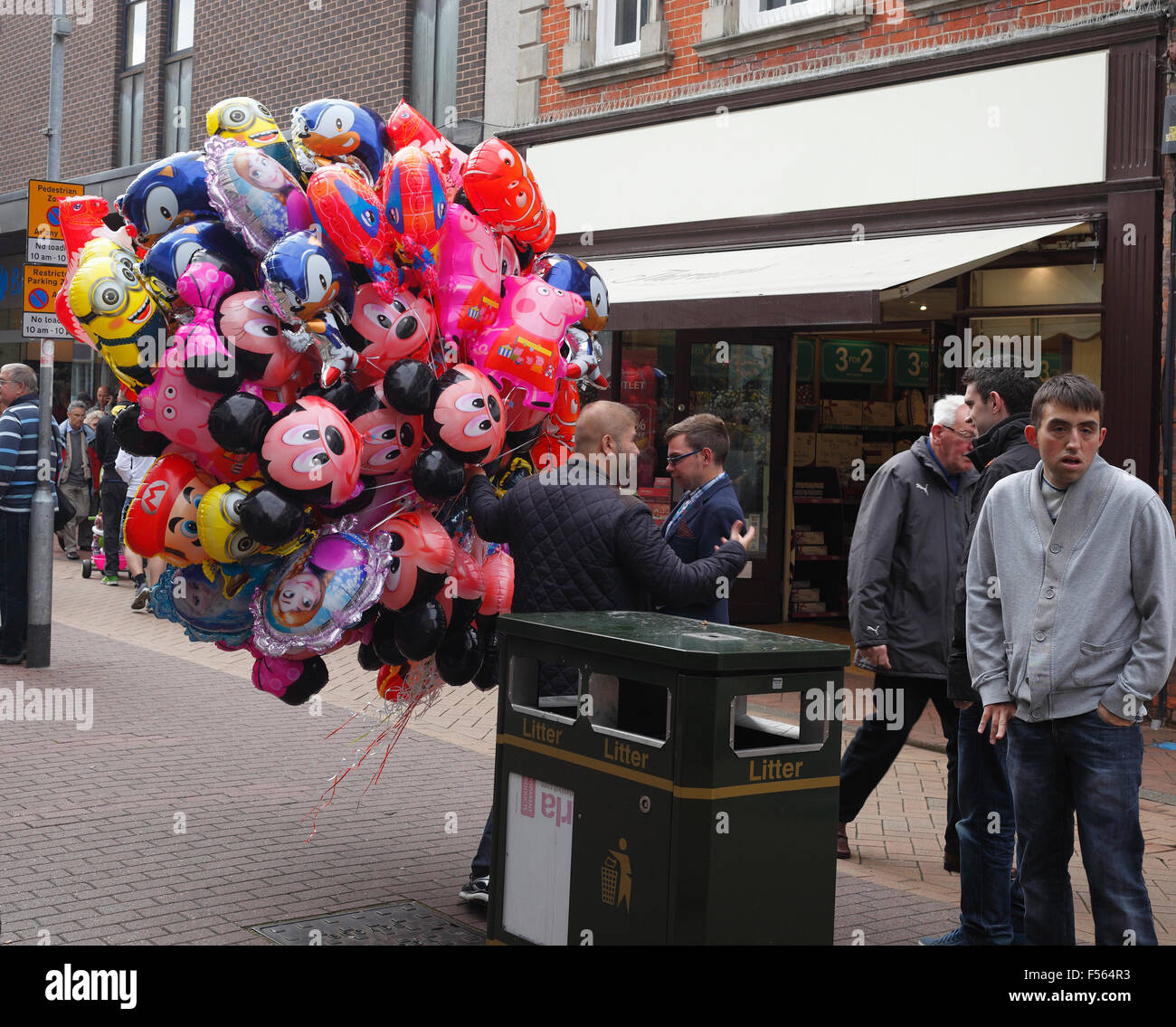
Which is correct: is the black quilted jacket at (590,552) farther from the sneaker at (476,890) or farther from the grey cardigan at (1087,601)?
the sneaker at (476,890)

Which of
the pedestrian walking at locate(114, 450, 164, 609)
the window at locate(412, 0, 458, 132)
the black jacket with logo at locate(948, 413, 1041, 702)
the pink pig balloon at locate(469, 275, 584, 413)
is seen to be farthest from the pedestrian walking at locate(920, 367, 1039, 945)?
the window at locate(412, 0, 458, 132)

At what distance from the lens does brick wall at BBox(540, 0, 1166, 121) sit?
374 inches

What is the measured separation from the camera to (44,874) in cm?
535

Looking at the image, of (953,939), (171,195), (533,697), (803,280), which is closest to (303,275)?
(171,195)

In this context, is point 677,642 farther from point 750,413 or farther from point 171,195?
point 750,413

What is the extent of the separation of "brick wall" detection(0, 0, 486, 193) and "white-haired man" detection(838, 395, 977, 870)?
32.0 feet

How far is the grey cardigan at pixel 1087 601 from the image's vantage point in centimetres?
388

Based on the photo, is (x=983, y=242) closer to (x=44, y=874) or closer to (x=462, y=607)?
(x=462, y=607)

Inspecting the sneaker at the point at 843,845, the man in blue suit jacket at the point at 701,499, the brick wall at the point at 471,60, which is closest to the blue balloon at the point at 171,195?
the man in blue suit jacket at the point at 701,499

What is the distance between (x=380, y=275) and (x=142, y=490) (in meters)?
1.06

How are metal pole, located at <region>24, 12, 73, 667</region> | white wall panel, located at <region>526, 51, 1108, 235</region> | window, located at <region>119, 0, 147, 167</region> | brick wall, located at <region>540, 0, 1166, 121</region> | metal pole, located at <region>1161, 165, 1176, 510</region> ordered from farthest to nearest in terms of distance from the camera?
window, located at <region>119, 0, 147, 167</region> → metal pole, located at <region>24, 12, 73, 667</region> → brick wall, located at <region>540, 0, 1166, 121</region> → white wall panel, located at <region>526, 51, 1108, 235</region> → metal pole, located at <region>1161, 165, 1176, 510</region>

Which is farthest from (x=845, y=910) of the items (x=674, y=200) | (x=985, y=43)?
(x=674, y=200)

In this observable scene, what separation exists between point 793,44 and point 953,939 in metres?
A: 8.15

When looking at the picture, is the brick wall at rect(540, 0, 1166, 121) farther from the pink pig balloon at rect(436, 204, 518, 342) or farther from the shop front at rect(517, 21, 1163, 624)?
the pink pig balloon at rect(436, 204, 518, 342)
